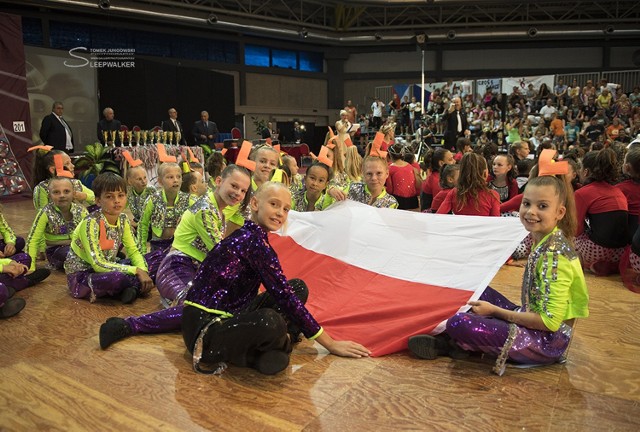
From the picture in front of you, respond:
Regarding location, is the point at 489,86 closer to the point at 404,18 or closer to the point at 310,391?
→ the point at 404,18

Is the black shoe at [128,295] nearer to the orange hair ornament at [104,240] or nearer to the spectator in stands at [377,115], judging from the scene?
the orange hair ornament at [104,240]

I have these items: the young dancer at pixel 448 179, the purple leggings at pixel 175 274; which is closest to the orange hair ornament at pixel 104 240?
the purple leggings at pixel 175 274

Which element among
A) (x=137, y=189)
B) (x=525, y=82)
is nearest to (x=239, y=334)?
(x=137, y=189)

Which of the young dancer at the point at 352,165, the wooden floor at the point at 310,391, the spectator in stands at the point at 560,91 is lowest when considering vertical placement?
the wooden floor at the point at 310,391

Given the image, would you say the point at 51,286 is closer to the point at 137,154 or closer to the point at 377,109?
the point at 137,154

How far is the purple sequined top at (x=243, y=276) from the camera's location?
2.22m

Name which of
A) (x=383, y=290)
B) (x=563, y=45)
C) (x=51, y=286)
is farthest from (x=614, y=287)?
(x=563, y=45)

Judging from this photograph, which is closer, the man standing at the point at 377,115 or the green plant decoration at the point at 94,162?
the green plant decoration at the point at 94,162

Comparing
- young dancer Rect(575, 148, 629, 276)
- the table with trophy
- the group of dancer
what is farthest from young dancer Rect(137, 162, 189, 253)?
the table with trophy

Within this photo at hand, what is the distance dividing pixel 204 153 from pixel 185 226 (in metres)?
A: 7.37

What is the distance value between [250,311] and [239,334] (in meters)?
0.19

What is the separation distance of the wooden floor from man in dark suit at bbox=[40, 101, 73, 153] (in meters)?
7.66

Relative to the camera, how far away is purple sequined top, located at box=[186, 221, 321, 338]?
222 cm

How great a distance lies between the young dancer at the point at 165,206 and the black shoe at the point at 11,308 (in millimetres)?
1098
